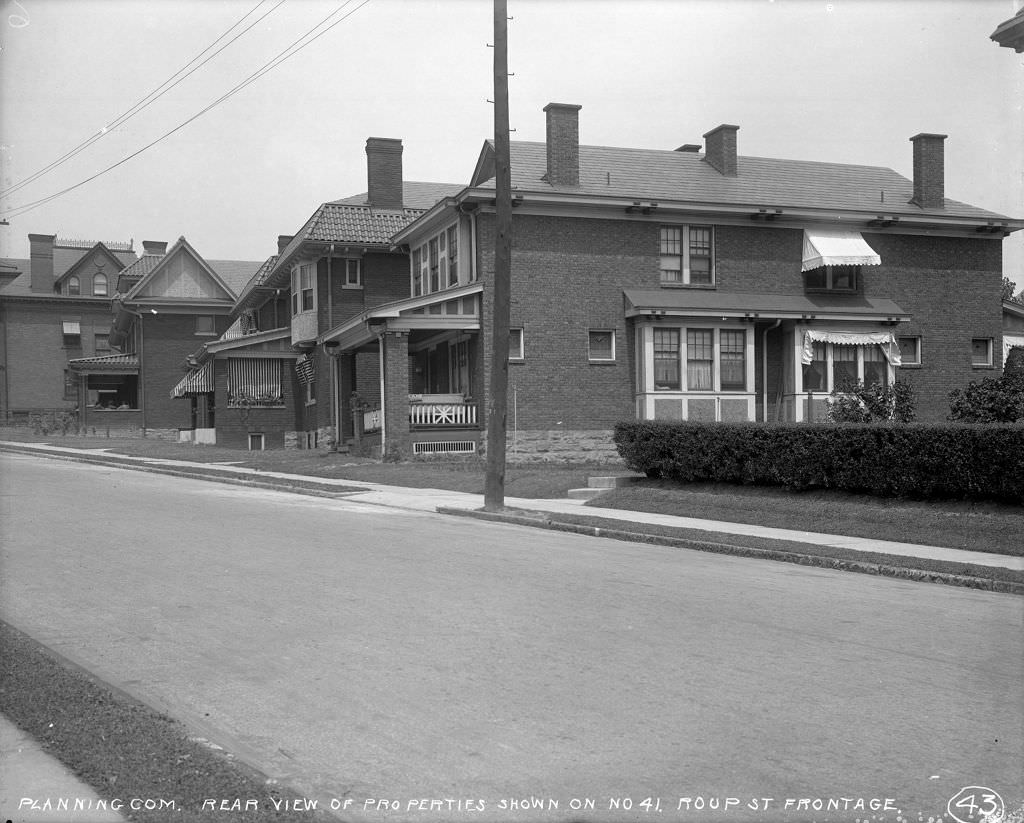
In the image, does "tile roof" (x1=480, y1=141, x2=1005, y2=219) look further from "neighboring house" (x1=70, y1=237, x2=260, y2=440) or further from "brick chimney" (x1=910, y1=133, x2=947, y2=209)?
"neighboring house" (x1=70, y1=237, x2=260, y2=440)

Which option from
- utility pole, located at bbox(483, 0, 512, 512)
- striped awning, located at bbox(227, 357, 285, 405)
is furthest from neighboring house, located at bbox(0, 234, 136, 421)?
utility pole, located at bbox(483, 0, 512, 512)

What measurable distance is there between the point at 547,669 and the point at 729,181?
29.4m

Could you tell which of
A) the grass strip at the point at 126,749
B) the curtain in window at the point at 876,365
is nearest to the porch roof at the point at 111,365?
the curtain in window at the point at 876,365

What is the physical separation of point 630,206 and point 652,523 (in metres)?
16.0

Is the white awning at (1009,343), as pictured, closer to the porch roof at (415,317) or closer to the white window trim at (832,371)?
the white window trim at (832,371)

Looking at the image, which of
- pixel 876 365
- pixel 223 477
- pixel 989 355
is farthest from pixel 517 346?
pixel 989 355

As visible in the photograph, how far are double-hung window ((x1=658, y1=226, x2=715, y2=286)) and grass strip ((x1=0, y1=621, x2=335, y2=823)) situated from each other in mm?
26916

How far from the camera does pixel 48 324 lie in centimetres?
6725

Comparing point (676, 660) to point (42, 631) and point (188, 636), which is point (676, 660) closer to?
point (188, 636)

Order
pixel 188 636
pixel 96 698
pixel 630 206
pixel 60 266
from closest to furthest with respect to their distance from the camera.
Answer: pixel 96 698 < pixel 188 636 < pixel 630 206 < pixel 60 266

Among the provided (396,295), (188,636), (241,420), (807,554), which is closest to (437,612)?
(188,636)

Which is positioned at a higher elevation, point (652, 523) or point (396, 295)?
point (396, 295)

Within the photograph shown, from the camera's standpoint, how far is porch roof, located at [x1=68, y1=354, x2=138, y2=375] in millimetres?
54463

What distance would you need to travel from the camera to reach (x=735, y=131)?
35.4 meters
